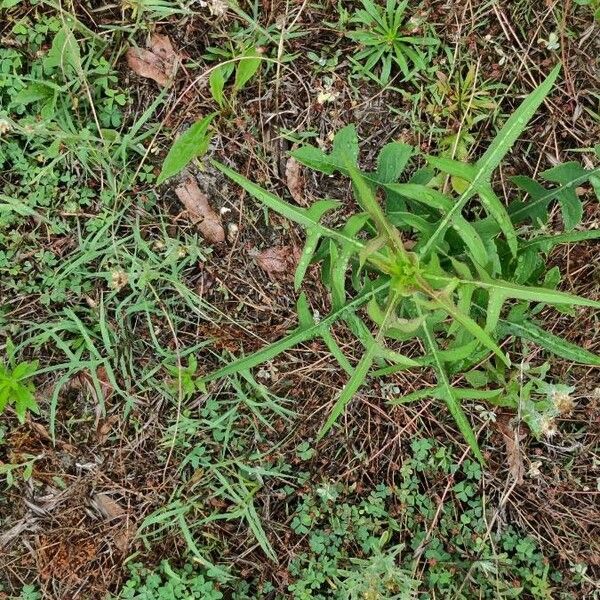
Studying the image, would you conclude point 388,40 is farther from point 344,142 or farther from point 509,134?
point 509,134

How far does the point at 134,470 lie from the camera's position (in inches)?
106

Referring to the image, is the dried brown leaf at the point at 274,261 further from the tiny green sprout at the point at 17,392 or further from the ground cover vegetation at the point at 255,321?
the tiny green sprout at the point at 17,392

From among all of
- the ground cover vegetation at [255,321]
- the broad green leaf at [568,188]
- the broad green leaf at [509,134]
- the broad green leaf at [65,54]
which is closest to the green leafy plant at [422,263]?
the broad green leaf at [509,134]

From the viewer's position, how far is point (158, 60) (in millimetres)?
2600

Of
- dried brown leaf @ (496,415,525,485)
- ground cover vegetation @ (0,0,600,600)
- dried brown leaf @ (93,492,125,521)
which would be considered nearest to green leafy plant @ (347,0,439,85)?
ground cover vegetation @ (0,0,600,600)

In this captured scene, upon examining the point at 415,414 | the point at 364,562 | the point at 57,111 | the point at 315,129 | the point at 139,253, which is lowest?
the point at 364,562

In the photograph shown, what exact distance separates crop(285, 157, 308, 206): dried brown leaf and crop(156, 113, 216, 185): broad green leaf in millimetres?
311

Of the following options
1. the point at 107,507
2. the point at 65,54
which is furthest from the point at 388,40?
the point at 107,507

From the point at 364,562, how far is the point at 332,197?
4.34 feet

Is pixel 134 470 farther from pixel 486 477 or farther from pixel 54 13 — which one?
pixel 54 13

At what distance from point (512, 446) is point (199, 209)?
4.74 ft

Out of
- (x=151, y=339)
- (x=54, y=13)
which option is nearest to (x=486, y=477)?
(x=151, y=339)

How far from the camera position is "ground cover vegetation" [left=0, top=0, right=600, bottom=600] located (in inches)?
100

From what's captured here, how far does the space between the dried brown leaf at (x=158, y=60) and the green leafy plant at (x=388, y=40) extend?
65 centimetres
